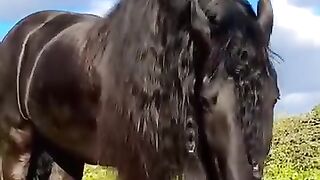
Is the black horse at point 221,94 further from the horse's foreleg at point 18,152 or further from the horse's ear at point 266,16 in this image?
the horse's foreleg at point 18,152

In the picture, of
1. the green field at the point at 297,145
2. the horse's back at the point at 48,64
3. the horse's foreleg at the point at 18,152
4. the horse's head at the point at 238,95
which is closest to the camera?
the horse's head at the point at 238,95

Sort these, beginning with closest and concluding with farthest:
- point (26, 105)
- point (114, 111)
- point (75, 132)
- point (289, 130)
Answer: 1. point (114, 111)
2. point (75, 132)
3. point (26, 105)
4. point (289, 130)

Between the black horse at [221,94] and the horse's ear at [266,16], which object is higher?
the horse's ear at [266,16]

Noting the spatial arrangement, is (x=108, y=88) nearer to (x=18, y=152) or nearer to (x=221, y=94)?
(x=221, y=94)

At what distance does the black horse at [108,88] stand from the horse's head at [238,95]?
8 cm

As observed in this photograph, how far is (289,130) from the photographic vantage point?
833cm

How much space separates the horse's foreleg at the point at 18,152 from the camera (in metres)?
4.14

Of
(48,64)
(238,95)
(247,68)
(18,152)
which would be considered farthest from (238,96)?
(18,152)

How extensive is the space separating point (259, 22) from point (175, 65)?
1.18 ft

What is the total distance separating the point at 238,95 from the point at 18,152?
1860 millimetres

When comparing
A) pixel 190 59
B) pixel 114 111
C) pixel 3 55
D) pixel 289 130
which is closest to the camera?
pixel 190 59

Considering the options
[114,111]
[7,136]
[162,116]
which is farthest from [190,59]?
[7,136]

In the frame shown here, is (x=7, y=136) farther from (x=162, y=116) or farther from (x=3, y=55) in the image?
(x=162, y=116)

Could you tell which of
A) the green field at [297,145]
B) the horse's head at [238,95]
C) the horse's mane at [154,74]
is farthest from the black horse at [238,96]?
the green field at [297,145]
